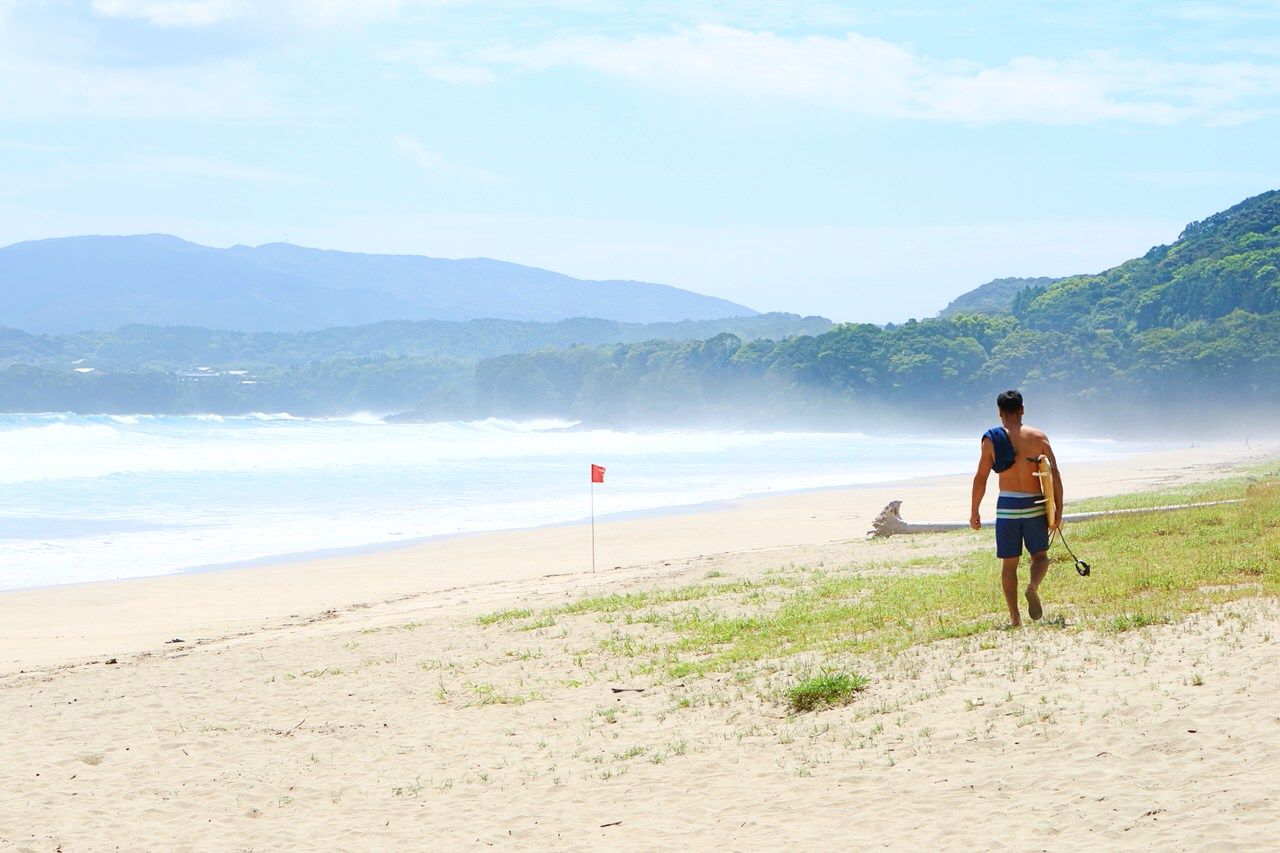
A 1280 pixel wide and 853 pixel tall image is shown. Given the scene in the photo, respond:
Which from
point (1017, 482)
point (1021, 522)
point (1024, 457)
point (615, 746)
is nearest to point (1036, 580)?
point (1021, 522)

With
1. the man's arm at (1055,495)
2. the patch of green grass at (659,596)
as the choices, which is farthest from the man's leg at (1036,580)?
the patch of green grass at (659,596)

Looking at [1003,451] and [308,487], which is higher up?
[1003,451]

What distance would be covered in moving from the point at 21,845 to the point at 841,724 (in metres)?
5.17

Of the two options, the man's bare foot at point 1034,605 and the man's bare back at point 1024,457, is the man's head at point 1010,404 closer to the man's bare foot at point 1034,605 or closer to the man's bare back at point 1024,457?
the man's bare back at point 1024,457

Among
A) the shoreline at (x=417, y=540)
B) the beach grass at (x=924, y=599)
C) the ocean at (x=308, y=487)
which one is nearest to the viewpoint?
the beach grass at (x=924, y=599)

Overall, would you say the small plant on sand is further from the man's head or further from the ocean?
the ocean

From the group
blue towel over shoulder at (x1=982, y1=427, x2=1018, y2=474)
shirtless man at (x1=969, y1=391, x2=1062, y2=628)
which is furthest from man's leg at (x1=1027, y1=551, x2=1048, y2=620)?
blue towel over shoulder at (x1=982, y1=427, x2=1018, y2=474)

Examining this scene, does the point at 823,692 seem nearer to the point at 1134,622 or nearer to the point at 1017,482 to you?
the point at 1017,482

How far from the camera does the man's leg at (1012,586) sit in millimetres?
9219

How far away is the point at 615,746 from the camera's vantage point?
839 centimetres

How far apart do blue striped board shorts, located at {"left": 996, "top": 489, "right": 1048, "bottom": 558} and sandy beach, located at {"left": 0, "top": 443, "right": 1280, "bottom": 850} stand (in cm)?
70

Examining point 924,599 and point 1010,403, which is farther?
point 924,599

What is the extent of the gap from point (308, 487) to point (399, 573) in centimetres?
2019

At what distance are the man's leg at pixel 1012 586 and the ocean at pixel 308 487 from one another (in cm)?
1662
